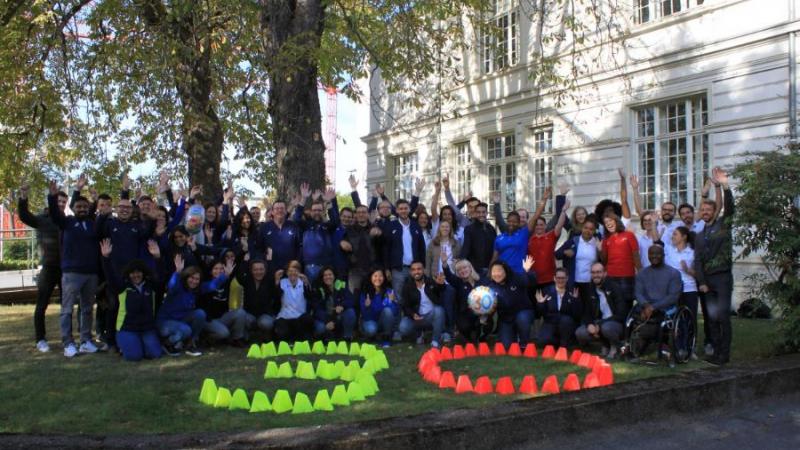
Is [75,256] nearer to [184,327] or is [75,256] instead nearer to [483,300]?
[184,327]

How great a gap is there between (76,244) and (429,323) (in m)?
4.72

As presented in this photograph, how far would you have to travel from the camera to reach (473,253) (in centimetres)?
1023

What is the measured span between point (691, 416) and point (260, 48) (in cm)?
1041

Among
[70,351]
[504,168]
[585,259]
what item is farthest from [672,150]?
[70,351]

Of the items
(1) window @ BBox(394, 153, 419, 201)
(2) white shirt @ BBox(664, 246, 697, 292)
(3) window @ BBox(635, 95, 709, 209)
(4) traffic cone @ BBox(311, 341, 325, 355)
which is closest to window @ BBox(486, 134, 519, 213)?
(1) window @ BBox(394, 153, 419, 201)

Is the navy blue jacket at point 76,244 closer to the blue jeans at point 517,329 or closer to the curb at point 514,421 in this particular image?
the curb at point 514,421

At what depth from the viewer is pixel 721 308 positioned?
25.8 feet

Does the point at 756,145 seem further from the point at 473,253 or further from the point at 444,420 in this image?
the point at 444,420

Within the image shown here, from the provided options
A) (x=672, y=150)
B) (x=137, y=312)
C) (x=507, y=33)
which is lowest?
(x=137, y=312)

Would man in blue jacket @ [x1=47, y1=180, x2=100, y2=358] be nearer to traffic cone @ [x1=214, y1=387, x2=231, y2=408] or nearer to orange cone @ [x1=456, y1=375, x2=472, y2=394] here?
traffic cone @ [x1=214, y1=387, x2=231, y2=408]

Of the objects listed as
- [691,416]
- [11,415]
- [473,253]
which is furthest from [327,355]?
[691,416]

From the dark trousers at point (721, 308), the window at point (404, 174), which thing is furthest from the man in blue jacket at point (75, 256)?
the window at point (404, 174)

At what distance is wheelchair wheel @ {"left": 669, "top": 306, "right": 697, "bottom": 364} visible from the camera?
778 cm

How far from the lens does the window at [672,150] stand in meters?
15.9
